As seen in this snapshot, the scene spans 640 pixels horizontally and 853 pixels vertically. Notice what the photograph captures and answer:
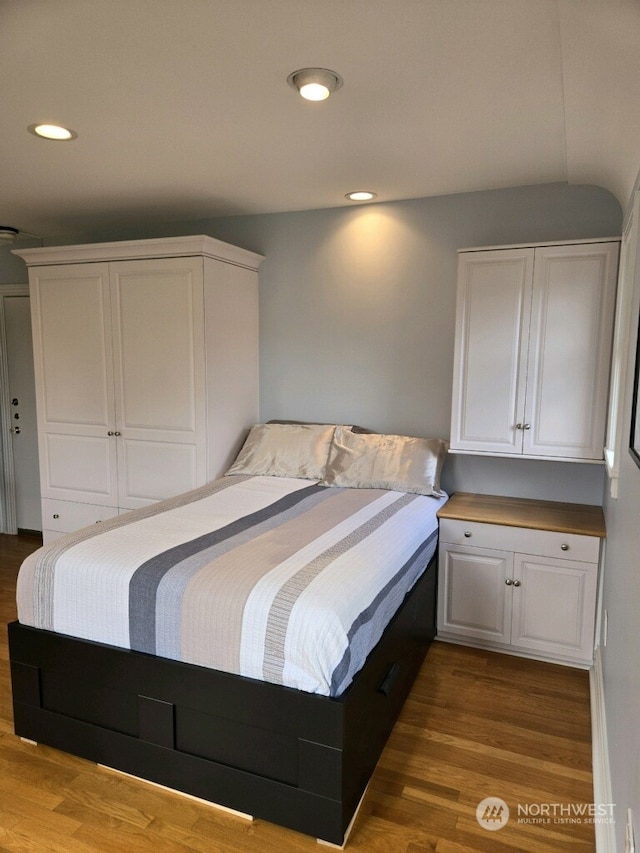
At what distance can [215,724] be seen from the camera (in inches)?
69.4

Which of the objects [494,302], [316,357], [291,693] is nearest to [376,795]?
[291,693]

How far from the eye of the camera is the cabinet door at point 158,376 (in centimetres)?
325

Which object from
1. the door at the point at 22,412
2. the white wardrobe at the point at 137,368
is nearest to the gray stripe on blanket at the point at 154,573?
the white wardrobe at the point at 137,368

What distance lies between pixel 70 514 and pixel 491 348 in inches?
112

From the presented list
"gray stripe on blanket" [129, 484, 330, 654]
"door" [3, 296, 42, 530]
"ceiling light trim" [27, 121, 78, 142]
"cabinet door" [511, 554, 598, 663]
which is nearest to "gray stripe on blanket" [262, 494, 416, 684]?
"gray stripe on blanket" [129, 484, 330, 654]

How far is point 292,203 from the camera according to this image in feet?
10.9

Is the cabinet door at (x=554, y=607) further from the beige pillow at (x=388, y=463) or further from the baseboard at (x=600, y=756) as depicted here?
the beige pillow at (x=388, y=463)

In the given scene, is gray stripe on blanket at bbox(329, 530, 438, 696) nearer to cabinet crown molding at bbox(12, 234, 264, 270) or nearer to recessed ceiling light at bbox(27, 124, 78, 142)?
cabinet crown molding at bbox(12, 234, 264, 270)

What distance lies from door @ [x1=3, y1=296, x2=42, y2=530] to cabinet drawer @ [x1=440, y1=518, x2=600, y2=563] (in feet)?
11.4

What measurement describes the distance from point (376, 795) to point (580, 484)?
1892 mm

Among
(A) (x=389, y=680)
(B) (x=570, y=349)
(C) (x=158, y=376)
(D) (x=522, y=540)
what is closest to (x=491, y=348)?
(B) (x=570, y=349)

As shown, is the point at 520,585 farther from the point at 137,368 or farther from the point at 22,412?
the point at 22,412

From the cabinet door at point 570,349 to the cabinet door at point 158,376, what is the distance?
1816 mm

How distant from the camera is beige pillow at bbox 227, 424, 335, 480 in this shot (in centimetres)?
330
